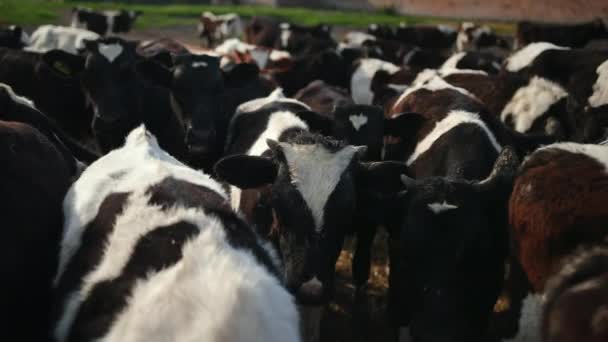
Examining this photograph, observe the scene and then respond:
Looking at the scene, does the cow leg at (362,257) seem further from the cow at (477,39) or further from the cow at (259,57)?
the cow at (477,39)

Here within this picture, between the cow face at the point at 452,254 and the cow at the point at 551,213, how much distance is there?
5.3 inches

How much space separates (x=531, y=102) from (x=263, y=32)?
1815 centimetres

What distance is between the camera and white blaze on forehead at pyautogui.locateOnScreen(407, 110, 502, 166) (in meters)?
4.82

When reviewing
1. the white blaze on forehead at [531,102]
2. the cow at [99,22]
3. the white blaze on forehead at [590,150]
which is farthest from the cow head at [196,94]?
the cow at [99,22]

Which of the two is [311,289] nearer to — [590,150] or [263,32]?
[590,150]

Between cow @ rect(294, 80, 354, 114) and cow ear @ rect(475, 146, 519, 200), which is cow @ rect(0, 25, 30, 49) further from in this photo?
cow ear @ rect(475, 146, 519, 200)

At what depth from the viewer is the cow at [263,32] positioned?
2317 cm

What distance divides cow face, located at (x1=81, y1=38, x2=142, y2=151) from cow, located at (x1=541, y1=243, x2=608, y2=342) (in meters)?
4.36

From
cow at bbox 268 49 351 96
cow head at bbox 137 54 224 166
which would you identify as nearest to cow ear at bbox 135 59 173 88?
cow head at bbox 137 54 224 166

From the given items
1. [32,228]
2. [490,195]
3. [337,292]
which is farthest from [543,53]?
[32,228]

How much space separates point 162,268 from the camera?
2127 millimetres

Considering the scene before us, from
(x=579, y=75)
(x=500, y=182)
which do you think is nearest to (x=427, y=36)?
(x=579, y=75)

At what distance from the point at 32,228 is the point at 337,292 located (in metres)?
3.06

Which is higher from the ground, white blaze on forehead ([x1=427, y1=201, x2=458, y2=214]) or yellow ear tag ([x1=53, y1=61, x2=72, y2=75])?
white blaze on forehead ([x1=427, y1=201, x2=458, y2=214])
